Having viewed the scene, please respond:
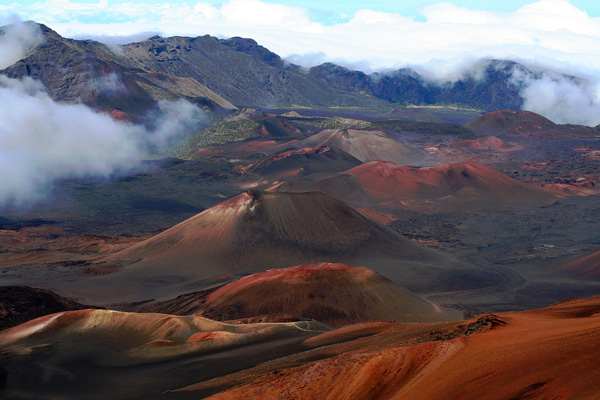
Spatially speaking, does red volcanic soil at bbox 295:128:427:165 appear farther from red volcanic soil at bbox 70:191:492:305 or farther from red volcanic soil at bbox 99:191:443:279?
red volcanic soil at bbox 70:191:492:305

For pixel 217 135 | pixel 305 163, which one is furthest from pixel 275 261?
pixel 217 135

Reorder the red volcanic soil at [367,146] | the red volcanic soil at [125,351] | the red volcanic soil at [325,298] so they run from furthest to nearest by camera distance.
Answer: the red volcanic soil at [367,146], the red volcanic soil at [325,298], the red volcanic soil at [125,351]

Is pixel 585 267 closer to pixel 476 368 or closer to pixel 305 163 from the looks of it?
pixel 476 368

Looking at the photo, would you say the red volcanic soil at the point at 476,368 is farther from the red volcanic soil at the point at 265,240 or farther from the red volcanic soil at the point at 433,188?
the red volcanic soil at the point at 433,188

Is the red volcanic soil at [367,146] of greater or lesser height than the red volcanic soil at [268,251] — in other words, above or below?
above

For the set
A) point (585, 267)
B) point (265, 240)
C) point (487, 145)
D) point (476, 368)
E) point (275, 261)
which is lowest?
point (585, 267)

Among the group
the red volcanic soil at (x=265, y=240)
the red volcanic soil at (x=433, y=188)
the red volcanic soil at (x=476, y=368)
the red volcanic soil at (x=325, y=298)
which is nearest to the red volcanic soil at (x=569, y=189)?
the red volcanic soil at (x=433, y=188)
